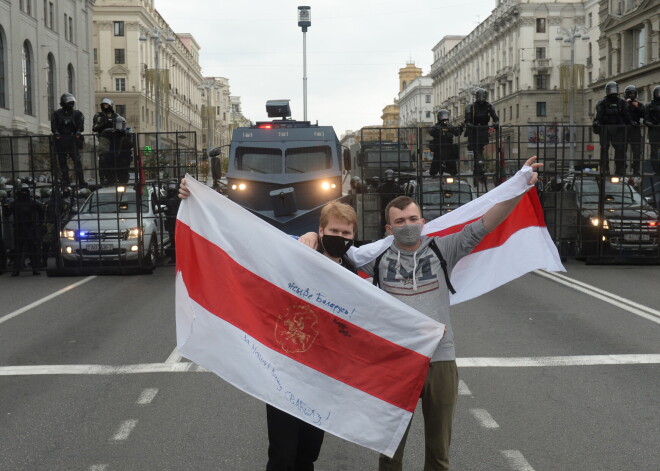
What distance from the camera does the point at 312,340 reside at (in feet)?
14.7

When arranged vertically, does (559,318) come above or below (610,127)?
below

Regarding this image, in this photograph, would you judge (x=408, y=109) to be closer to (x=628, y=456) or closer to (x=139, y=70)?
(x=139, y=70)

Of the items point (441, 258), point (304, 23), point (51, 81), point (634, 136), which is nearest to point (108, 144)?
point (634, 136)

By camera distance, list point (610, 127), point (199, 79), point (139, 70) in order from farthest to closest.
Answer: point (199, 79) → point (139, 70) → point (610, 127)

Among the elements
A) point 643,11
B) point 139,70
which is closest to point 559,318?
point 643,11

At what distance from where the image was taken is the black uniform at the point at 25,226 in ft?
56.9

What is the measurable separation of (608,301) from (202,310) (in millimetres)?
9694

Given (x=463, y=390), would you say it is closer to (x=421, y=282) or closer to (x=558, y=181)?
(x=421, y=282)

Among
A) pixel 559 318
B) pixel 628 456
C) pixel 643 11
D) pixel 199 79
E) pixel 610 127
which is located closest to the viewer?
pixel 628 456

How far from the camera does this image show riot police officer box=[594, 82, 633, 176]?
17.9 m

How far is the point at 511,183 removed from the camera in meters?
5.16

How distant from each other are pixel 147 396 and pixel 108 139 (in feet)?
36.7

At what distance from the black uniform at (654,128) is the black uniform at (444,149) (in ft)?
13.2

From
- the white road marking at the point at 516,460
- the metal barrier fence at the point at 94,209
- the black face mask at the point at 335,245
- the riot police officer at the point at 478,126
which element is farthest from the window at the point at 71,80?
the black face mask at the point at 335,245
